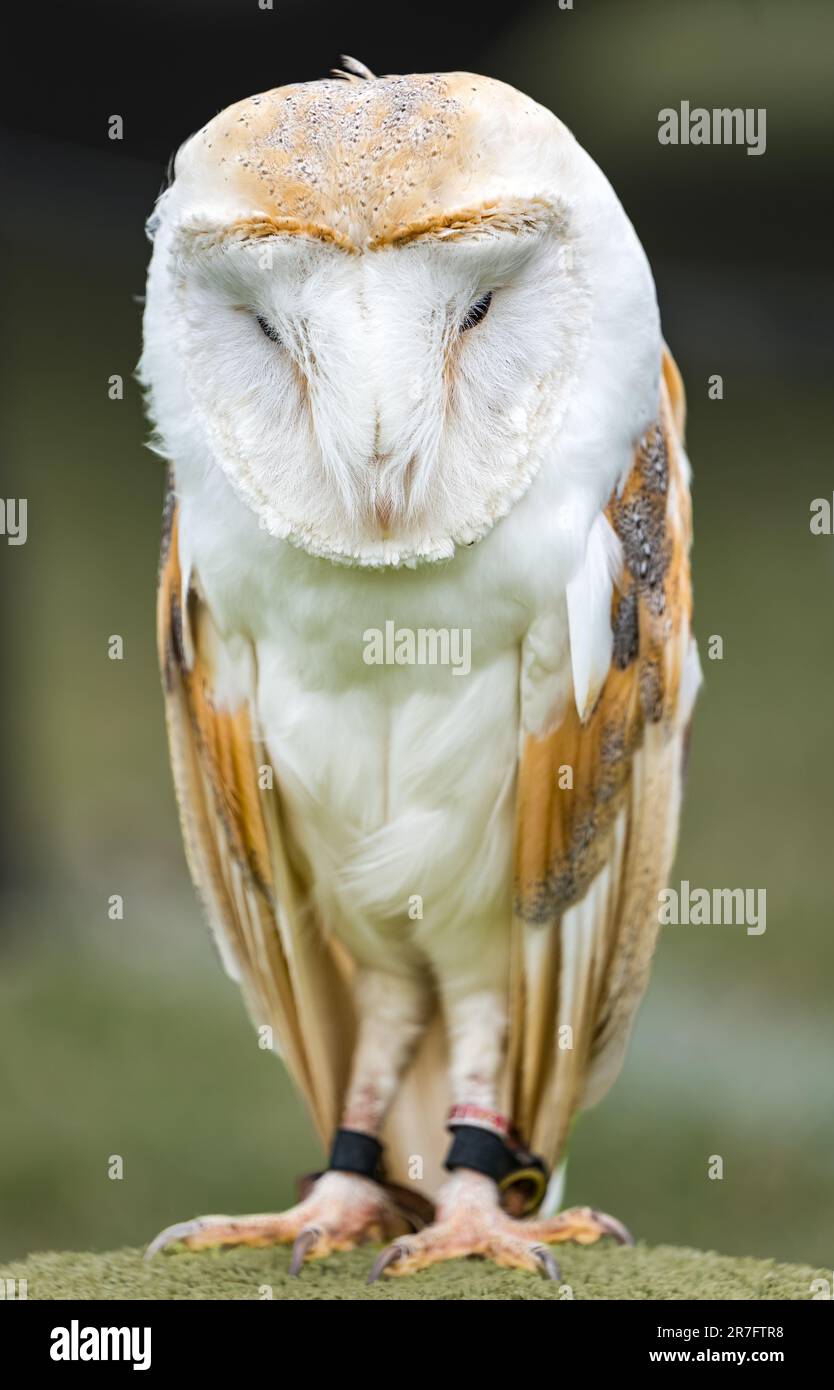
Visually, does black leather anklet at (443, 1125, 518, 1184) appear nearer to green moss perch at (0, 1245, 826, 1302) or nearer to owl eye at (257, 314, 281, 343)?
green moss perch at (0, 1245, 826, 1302)

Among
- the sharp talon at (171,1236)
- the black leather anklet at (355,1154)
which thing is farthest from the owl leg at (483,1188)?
the sharp talon at (171,1236)

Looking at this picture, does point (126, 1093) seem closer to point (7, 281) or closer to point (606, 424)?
point (7, 281)

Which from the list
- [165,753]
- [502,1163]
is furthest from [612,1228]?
[165,753]

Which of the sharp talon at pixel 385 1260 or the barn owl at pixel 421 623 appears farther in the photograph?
the sharp talon at pixel 385 1260

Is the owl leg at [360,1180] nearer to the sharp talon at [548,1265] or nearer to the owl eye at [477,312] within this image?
the sharp talon at [548,1265]

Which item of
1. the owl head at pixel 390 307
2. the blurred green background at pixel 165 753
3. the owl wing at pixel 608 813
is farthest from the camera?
the blurred green background at pixel 165 753

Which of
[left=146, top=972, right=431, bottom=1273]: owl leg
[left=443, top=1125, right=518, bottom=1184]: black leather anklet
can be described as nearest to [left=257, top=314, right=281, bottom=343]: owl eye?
[left=146, top=972, right=431, bottom=1273]: owl leg

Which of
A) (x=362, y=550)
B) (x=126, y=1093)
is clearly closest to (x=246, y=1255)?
(x=362, y=550)
